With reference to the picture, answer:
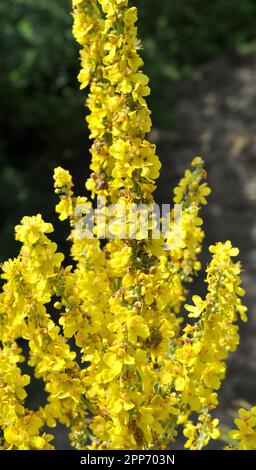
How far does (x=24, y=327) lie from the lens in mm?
1636

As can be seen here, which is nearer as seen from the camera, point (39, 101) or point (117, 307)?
point (117, 307)

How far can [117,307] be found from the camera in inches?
59.3

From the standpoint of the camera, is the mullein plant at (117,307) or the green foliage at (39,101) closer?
the mullein plant at (117,307)

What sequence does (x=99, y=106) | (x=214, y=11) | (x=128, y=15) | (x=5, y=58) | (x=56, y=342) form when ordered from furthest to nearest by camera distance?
(x=214, y=11), (x=5, y=58), (x=99, y=106), (x=56, y=342), (x=128, y=15)

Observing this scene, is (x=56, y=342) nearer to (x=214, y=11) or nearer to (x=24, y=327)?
(x=24, y=327)

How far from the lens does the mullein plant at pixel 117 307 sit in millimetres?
1489

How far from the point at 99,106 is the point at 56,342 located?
0.67 meters

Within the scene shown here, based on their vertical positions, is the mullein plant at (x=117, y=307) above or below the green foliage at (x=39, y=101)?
below

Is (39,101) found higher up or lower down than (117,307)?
higher up

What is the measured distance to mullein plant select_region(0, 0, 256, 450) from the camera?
1489 mm

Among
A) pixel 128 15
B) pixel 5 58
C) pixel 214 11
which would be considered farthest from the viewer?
pixel 214 11
